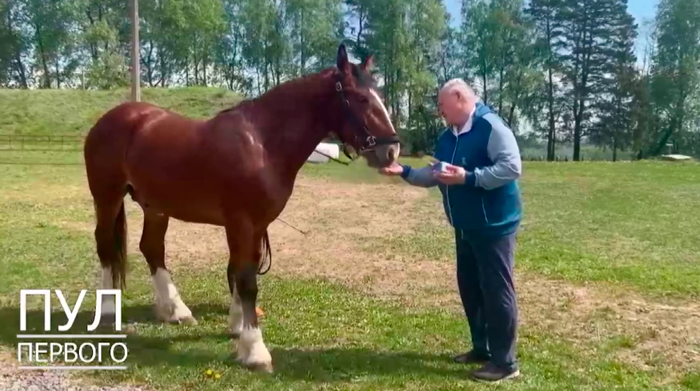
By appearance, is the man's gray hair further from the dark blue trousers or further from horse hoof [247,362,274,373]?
horse hoof [247,362,274,373]

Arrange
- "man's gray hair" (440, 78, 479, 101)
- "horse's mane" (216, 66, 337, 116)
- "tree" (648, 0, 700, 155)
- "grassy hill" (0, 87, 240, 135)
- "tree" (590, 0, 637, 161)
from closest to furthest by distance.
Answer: "man's gray hair" (440, 78, 479, 101) → "horse's mane" (216, 66, 337, 116) → "grassy hill" (0, 87, 240, 135) → "tree" (648, 0, 700, 155) → "tree" (590, 0, 637, 161)

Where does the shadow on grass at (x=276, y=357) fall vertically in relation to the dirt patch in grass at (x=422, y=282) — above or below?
below

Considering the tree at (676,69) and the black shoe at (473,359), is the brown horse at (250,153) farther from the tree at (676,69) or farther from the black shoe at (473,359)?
the tree at (676,69)

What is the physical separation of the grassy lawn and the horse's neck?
0.42 meters

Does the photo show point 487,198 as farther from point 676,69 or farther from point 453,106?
point 676,69

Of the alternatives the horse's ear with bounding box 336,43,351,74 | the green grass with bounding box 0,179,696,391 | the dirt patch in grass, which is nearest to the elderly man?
the green grass with bounding box 0,179,696,391

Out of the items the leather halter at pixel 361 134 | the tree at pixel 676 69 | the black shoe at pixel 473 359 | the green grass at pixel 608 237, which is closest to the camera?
the leather halter at pixel 361 134

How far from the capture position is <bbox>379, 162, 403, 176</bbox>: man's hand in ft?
14.4

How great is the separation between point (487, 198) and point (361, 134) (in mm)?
916

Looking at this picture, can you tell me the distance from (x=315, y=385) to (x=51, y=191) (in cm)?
1323

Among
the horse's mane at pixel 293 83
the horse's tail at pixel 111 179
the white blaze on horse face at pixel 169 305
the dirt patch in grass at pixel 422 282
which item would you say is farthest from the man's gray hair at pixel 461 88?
the white blaze on horse face at pixel 169 305

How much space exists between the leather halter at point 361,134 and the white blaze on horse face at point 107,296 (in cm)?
250

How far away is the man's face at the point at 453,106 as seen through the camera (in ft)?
13.8

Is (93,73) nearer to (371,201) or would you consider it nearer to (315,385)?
(371,201)
